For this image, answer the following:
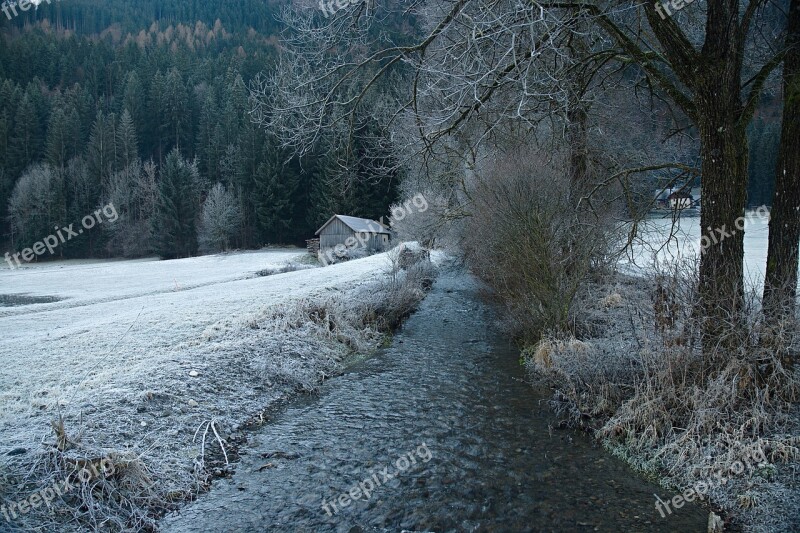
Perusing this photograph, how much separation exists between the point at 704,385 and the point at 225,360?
792 cm

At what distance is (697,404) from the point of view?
6.13 metres

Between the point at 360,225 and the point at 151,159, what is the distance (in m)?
38.1

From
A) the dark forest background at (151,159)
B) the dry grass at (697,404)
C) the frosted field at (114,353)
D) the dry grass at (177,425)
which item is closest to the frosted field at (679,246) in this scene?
the dry grass at (697,404)

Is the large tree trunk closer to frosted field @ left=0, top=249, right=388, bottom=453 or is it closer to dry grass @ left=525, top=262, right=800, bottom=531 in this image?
dry grass @ left=525, top=262, right=800, bottom=531

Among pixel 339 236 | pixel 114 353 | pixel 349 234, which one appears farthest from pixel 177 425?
pixel 339 236

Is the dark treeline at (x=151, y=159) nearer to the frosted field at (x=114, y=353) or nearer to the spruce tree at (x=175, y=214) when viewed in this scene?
the spruce tree at (x=175, y=214)

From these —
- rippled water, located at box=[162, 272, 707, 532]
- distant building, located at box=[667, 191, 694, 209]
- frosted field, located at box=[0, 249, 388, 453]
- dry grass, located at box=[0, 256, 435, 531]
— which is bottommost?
rippled water, located at box=[162, 272, 707, 532]

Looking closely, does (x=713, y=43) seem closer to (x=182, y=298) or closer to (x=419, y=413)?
(x=419, y=413)

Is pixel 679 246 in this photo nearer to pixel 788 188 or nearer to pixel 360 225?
pixel 788 188

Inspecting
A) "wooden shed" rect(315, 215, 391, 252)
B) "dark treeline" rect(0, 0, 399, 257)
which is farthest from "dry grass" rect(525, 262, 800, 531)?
"dark treeline" rect(0, 0, 399, 257)

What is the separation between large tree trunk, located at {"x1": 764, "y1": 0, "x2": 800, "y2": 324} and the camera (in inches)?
257

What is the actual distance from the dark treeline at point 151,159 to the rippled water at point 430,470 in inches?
1431

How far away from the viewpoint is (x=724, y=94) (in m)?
6.32

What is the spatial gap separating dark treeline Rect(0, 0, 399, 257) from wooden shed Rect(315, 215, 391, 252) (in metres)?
4.02
